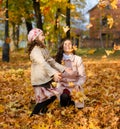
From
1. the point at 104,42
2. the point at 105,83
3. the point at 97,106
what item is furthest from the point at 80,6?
the point at 97,106

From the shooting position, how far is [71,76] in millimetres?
8453

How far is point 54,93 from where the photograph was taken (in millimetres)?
7914

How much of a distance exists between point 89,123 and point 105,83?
17.5 ft

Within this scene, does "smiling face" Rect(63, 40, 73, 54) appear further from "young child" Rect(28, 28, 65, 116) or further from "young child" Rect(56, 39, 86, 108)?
"young child" Rect(28, 28, 65, 116)

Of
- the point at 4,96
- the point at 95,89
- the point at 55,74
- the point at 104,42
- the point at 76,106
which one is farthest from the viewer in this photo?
the point at 104,42

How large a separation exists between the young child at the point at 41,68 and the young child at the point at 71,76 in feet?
1.72

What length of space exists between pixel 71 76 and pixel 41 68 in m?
1.00

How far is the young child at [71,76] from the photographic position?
27.5 ft

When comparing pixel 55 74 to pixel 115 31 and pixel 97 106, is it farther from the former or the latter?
pixel 115 31

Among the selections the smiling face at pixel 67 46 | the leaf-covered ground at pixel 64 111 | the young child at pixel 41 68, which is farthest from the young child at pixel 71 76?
the young child at pixel 41 68

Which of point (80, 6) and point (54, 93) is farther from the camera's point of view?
point (80, 6)

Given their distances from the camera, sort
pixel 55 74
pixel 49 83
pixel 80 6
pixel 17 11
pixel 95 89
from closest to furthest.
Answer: pixel 55 74, pixel 49 83, pixel 95 89, pixel 17 11, pixel 80 6

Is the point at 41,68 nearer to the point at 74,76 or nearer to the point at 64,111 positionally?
the point at 74,76

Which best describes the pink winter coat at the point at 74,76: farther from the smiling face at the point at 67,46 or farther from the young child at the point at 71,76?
the smiling face at the point at 67,46
